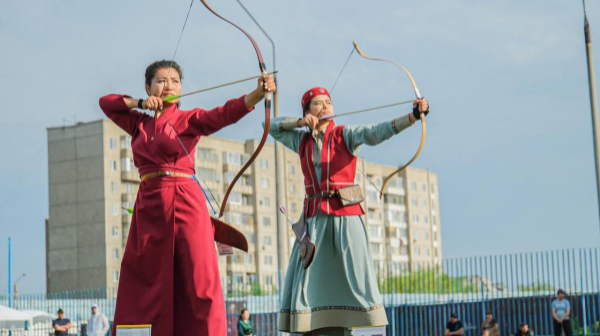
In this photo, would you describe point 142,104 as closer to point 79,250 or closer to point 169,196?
point 169,196

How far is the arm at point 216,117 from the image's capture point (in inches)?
249

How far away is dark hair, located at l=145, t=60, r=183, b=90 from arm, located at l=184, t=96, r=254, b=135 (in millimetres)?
402

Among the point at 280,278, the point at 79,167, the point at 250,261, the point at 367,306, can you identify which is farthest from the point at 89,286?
the point at 367,306

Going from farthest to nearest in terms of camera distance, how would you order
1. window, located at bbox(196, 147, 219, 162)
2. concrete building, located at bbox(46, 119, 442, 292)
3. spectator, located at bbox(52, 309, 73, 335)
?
1. window, located at bbox(196, 147, 219, 162)
2. concrete building, located at bbox(46, 119, 442, 292)
3. spectator, located at bbox(52, 309, 73, 335)

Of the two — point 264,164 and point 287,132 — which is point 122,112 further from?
point 264,164

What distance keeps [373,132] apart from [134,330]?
262cm

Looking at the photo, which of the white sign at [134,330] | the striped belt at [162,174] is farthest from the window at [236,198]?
the white sign at [134,330]

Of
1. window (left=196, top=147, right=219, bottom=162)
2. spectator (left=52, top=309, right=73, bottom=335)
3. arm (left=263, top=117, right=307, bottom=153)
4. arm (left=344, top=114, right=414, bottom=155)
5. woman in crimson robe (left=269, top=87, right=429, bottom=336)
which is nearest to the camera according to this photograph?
arm (left=344, top=114, right=414, bottom=155)

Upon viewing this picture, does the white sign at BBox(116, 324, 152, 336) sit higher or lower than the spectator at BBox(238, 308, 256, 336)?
higher

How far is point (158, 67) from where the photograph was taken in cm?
689

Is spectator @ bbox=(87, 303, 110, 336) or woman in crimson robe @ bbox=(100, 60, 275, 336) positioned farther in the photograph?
spectator @ bbox=(87, 303, 110, 336)

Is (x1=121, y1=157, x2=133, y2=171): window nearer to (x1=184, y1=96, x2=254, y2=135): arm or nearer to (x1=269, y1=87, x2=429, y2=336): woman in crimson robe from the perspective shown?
(x1=269, y1=87, x2=429, y2=336): woman in crimson robe

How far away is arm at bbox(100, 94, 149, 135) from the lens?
6.85 metres

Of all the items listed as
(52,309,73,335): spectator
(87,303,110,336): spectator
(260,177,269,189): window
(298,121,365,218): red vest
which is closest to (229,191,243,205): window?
(260,177,269,189): window
